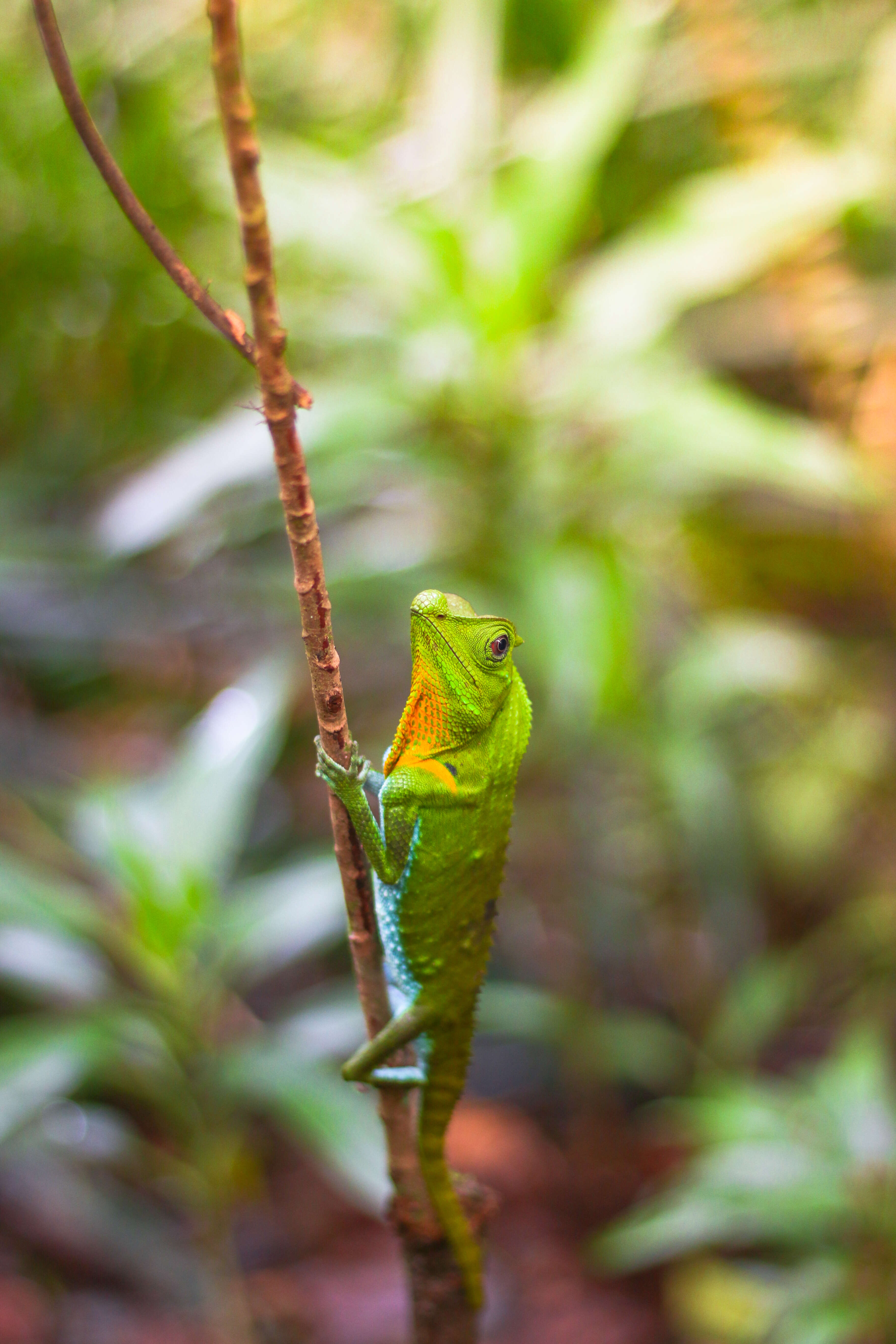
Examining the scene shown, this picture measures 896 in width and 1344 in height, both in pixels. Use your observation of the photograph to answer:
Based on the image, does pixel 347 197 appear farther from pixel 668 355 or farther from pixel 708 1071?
pixel 708 1071

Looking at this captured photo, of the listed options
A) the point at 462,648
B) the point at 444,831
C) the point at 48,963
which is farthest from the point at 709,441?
the point at 48,963

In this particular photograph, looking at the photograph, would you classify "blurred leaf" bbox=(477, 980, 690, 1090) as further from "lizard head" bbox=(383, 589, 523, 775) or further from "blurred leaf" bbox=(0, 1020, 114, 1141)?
"lizard head" bbox=(383, 589, 523, 775)

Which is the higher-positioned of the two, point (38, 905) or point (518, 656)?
point (518, 656)

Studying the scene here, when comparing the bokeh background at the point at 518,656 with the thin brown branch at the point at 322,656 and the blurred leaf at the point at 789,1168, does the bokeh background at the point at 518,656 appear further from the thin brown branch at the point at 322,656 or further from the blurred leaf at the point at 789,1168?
the thin brown branch at the point at 322,656

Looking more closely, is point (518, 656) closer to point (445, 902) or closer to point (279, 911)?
point (279, 911)

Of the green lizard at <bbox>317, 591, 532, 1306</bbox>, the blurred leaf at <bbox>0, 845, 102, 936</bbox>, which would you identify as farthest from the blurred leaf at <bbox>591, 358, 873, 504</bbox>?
the blurred leaf at <bbox>0, 845, 102, 936</bbox>

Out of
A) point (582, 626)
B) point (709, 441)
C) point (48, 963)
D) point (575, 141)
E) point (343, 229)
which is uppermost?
point (575, 141)

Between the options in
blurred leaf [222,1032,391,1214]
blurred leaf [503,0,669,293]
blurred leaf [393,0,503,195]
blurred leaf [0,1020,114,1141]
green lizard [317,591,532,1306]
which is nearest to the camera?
green lizard [317,591,532,1306]

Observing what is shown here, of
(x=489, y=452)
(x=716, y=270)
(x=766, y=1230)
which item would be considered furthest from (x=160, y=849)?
(x=716, y=270)
